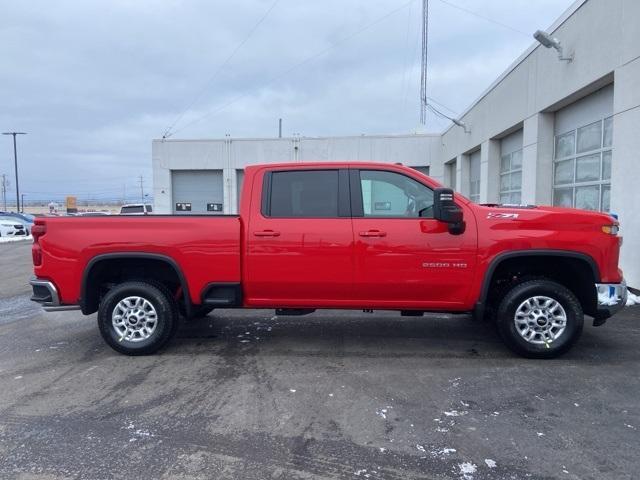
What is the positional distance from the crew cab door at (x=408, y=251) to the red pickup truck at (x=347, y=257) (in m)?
0.01

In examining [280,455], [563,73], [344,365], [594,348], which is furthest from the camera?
[563,73]

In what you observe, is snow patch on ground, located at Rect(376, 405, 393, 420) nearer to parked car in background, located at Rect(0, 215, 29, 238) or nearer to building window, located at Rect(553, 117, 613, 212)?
building window, located at Rect(553, 117, 613, 212)

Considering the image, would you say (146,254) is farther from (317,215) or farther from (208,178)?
(208,178)

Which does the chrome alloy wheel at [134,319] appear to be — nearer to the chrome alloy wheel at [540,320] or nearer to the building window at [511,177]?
the chrome alloy wheel at [540,320]

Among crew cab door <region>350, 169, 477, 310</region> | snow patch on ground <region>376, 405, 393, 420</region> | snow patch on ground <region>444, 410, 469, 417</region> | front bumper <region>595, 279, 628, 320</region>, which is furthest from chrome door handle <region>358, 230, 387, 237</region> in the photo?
front bumper <region>595, 279, 628, 320</region>

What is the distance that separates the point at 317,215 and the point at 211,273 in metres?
1.26

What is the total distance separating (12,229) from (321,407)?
992 inches

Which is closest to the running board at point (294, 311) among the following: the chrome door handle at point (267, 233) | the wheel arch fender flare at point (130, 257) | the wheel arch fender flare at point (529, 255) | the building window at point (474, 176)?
the chrome door handle at point (267, 233)

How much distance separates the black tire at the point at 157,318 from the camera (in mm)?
5223

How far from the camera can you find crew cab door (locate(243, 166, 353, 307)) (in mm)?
5047

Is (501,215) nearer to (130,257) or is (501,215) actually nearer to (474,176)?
(130,257)

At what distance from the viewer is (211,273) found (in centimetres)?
518

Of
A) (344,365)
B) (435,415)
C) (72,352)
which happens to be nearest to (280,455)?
(435,415)

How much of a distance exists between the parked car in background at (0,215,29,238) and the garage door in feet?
24.1
